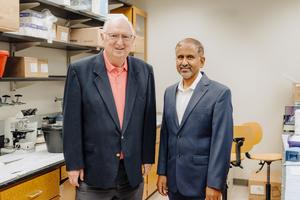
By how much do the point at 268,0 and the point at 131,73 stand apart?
2.88 m

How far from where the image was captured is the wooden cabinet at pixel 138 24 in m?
4.20

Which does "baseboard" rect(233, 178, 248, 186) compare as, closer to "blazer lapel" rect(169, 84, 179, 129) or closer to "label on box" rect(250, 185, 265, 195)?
"label on box" rect(250, 185, 265, 195)

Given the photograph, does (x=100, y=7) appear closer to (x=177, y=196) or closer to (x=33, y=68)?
(x=33, y=68)

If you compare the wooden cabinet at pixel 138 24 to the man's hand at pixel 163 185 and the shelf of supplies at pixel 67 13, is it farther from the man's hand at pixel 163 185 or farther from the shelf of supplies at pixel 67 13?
the man's hand at pixel 163 185

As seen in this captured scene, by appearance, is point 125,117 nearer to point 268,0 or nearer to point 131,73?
point 131,73

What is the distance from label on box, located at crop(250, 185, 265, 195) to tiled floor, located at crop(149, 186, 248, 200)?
26 centimetres

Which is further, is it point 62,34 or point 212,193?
point 62,34

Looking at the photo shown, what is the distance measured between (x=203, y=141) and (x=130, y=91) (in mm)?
Answer: 468

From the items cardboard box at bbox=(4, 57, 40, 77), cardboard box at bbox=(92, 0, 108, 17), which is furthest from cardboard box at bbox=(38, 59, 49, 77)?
cardboard box at bbox=(92, 0, 108, 17)

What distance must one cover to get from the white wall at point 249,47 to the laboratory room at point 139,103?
1cm

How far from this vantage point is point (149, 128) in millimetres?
1990

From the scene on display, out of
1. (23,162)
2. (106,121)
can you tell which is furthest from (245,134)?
(23,162)

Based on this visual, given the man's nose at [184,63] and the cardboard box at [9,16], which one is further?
the cardboard box at [9,16]

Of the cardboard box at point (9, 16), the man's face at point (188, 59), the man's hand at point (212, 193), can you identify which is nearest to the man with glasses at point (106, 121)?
the man's face at point (188, 59)
